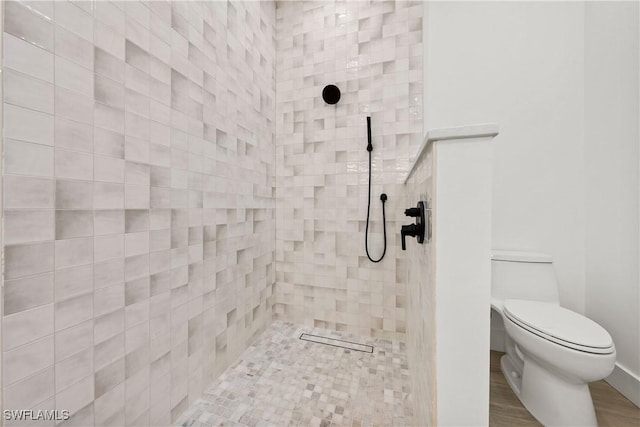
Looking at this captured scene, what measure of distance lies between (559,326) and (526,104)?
1345mm

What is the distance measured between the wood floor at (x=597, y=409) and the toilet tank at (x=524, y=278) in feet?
1.44

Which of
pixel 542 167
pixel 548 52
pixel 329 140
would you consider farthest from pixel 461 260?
pixel 548 52

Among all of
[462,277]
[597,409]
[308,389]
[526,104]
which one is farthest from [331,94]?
[597,409]

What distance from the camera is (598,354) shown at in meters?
0.96

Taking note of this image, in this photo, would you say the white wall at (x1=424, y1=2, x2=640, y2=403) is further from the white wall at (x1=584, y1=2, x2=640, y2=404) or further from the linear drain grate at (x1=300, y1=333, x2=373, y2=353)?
the linear drain grate at (x1=300, y1=333, x2=373, y2=353)

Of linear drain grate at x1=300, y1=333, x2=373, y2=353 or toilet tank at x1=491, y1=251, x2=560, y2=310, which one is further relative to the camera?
linear drain grate at x1=300, y1=333, x2=373, y2=353

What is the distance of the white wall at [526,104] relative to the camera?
160 cm

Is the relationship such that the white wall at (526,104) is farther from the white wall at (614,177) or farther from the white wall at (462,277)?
the white wall at (462,277)

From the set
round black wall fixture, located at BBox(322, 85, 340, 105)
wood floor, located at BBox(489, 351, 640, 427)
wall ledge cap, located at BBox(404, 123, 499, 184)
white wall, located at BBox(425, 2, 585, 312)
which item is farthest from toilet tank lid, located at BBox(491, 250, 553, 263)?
round black wall fixture, located at BBox(322, 85, 340, 105)

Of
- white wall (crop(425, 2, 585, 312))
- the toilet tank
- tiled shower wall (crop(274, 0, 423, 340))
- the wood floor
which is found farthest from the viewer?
tiled shower wall (crop(274, 0, 423, 340))

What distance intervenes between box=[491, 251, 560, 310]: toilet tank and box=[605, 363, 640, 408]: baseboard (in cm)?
39

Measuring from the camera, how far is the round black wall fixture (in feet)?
5.82

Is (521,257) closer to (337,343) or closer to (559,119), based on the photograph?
(559,119)

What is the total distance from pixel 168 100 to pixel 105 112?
0.90 feet
